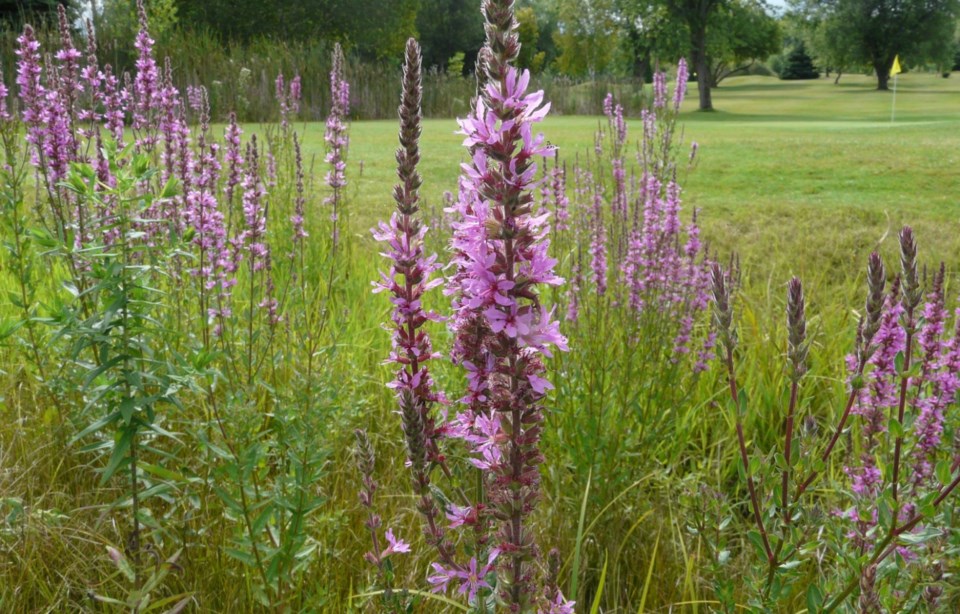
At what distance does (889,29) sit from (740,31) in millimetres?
16618

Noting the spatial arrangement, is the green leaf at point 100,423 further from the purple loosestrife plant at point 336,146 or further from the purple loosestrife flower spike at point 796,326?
the purple loosestrife flower spike at point 796,326

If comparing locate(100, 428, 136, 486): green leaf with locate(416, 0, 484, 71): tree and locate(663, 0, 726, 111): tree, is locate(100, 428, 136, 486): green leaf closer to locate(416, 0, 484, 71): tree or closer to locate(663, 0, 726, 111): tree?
locate(663, 0, 726, 111): tree

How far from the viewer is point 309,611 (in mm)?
2213

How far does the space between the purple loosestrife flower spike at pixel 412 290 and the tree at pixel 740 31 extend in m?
51.1

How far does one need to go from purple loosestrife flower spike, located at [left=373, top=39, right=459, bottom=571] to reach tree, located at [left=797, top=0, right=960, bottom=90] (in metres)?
68.9

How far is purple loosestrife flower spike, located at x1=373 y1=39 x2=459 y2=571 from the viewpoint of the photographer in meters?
1.47

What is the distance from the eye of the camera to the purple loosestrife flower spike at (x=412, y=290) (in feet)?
4.83

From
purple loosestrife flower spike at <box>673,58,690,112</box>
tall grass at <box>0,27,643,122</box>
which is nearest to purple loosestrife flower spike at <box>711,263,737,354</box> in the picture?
purple loosestrife flower spike at <box>673,58,690,112</box>

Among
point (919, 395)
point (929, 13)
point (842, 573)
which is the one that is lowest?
point (842, 573)

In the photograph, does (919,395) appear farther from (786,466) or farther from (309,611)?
(309,611)

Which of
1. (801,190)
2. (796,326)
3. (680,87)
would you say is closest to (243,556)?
(796,326)

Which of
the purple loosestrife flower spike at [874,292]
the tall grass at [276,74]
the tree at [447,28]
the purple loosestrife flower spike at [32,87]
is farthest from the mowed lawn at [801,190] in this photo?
the tree at [447,28]

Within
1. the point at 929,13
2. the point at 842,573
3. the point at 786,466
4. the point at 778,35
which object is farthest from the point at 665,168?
the point at 778,35

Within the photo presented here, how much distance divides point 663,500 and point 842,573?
1.21 meters
